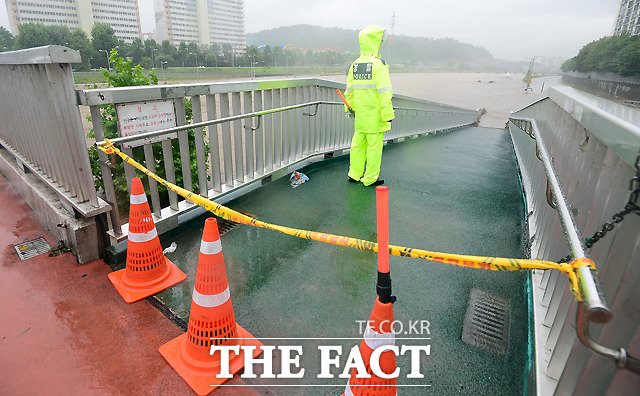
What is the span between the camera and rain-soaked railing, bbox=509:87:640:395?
42.5 inches

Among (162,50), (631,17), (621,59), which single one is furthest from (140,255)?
(162,50)

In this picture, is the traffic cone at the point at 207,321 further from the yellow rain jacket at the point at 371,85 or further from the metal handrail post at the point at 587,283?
the yellow rain jacket at the point at 371,85

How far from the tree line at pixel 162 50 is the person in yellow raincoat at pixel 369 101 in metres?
22.7

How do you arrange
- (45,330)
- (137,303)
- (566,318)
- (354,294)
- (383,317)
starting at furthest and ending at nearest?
(354,294) < (137,303) < (45,330) < (566,318) < (383,317)

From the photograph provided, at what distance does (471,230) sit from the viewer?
396cm

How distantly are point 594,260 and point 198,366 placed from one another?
2039 mm

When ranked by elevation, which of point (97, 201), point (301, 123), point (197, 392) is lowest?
point (197, 392)

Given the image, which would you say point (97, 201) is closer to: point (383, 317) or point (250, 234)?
point (250, 234)

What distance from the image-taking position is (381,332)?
5.10ft

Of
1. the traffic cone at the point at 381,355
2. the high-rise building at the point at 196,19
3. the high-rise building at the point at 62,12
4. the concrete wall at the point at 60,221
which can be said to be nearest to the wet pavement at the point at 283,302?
the concrete wall at the point at 60,221

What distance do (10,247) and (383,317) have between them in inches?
139

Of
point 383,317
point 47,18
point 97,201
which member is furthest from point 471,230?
point 47,18

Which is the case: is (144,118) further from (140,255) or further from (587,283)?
(587,283)

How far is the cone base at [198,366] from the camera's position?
1965 mm
